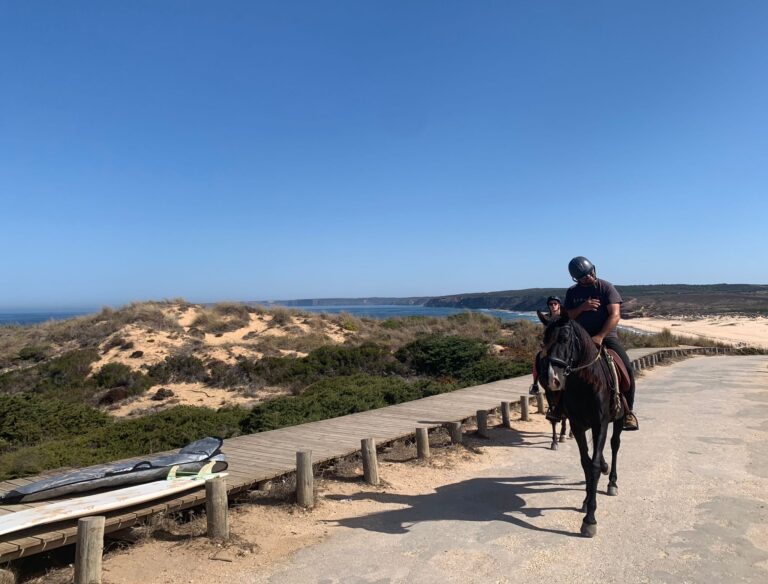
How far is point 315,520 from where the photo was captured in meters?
5.75

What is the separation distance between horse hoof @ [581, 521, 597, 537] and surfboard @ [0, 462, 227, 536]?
13.3 feet

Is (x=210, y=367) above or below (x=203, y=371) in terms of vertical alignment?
above

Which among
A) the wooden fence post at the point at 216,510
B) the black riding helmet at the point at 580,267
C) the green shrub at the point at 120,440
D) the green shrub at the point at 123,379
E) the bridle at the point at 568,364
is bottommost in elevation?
the green shrub at the point at 123,379

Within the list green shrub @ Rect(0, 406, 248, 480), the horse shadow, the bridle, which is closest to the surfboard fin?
the horse shadow

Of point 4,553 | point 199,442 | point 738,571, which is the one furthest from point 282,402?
point 738,571

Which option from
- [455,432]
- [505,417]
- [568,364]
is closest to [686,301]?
[505,417]

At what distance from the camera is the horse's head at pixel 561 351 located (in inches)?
190

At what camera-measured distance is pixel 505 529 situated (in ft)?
17.3

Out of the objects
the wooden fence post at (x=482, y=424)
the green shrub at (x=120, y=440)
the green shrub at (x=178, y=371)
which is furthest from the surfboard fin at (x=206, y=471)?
the green shrub at (x=178, y=371)

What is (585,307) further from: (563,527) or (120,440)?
(120,440)

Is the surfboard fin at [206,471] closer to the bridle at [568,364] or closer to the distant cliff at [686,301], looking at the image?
the bridle at [568,364]

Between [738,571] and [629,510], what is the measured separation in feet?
4.90

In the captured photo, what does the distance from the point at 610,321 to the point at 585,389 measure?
1015mm

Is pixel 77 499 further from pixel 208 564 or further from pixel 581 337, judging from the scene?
pixel 581 337
